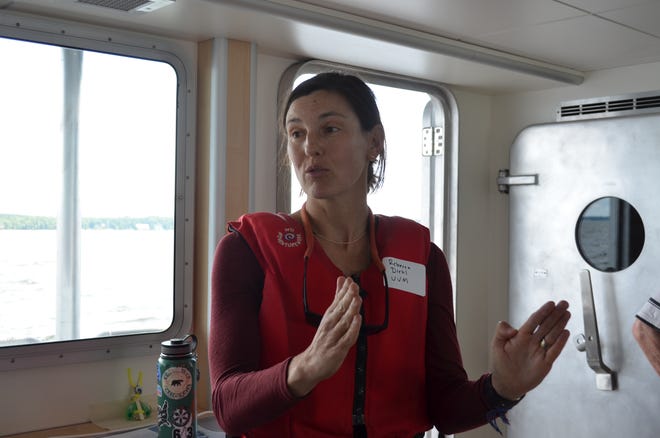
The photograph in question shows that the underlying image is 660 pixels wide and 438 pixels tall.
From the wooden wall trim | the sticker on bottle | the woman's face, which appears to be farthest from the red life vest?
the wooden wall trim

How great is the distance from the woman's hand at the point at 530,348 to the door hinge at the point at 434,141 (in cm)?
253

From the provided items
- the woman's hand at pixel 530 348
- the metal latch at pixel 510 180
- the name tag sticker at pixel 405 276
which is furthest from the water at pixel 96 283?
the metal latch at pixel 510 180

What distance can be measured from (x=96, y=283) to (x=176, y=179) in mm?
520

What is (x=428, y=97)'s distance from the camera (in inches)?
164

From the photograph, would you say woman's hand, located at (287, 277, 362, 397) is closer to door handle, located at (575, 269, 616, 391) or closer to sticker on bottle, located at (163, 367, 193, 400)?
sticker on bottle, located at (163, 367, 193, 400)

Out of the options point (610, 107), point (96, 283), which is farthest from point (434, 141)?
point (96, 283)

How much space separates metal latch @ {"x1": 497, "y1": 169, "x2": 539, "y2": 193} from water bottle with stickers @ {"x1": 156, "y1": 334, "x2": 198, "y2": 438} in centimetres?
228

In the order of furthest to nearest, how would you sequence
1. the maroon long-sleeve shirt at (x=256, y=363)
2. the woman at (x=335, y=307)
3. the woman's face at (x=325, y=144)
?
the woman's face at (x=325, y=144)
the woman at (x=335, y=307)
the maroon long-sleeve shirt at (x=256, y=363)

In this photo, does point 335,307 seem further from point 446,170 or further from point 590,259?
point 446,170

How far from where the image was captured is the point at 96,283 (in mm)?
2916

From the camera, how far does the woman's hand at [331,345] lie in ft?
4.58

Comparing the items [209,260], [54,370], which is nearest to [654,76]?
[209,260]

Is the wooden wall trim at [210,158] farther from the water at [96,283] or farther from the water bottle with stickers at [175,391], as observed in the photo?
the water bottle with stickers at [175,391]

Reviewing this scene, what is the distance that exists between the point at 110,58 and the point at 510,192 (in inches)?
90.2
